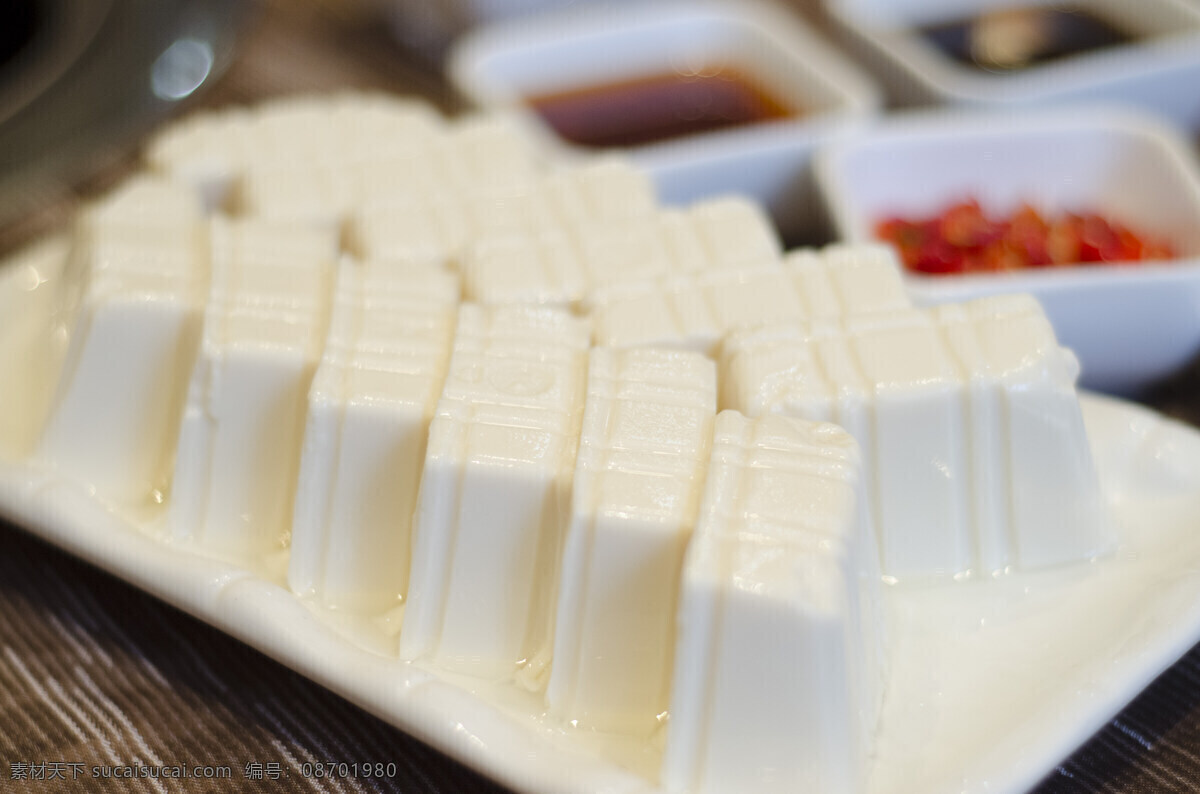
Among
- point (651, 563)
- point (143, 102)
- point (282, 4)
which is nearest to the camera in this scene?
point (651, 563)

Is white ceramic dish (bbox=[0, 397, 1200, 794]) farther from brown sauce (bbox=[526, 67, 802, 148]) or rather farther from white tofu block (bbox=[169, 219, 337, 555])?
brown sauce (bbox=[526, 67, 802, 148])

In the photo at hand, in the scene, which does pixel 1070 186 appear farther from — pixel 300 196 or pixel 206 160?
pixel 206 160

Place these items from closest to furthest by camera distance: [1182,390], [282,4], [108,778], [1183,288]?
[108,778] → [1183,288] → [1182,390] → [282,4]

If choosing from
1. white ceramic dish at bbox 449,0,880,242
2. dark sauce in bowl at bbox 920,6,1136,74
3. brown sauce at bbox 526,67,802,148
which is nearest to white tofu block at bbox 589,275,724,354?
white ceramic dish at bbox 449,0,880,242

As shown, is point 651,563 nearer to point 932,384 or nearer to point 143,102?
point 932,384

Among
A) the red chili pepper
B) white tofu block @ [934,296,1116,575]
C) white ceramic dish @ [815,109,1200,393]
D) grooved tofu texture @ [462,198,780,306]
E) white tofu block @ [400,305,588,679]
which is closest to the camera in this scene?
white tofu block @ [400,305,588,679]

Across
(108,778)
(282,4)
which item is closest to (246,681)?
(108,778)

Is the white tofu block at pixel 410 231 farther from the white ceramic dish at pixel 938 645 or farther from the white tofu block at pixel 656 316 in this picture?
the white ceramic dish at pixel 938 645
